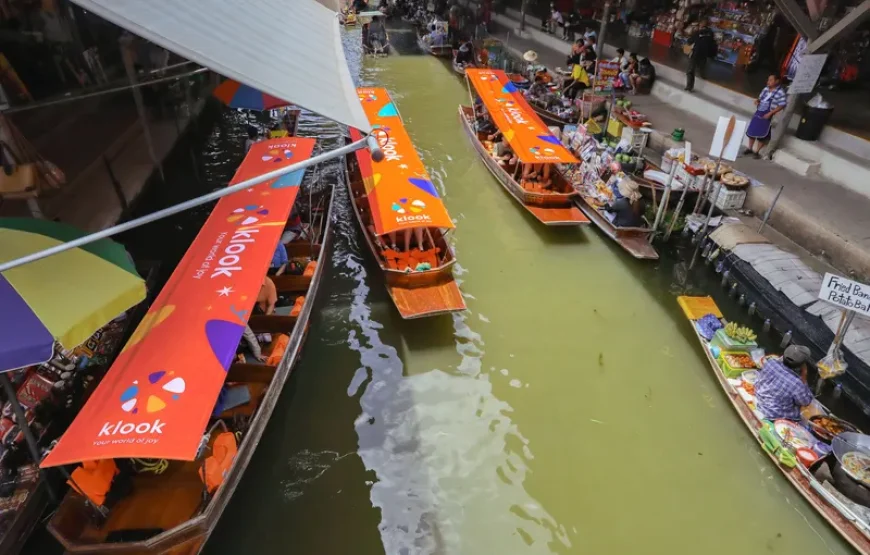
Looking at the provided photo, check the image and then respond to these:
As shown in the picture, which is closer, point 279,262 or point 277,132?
point 279,262

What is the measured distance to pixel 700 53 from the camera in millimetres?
15570

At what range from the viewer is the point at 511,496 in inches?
271

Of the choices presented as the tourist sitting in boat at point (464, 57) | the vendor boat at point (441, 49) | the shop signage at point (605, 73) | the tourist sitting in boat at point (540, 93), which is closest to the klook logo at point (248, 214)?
the shop signage at point (605, 73)

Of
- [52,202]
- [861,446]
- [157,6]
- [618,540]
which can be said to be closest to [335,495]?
[618,540]

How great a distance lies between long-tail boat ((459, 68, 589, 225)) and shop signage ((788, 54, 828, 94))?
494 centimetres

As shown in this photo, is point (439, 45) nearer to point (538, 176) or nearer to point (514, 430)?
point (538, 176)

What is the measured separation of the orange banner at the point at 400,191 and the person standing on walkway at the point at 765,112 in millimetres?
8304

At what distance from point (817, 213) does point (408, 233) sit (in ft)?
27.4

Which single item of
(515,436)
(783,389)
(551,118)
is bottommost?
(515,436)

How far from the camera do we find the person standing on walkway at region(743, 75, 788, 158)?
1225 cm

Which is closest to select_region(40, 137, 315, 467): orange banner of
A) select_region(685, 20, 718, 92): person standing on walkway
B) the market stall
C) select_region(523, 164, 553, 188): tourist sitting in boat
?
select_region(523, 164, 553, 188): tourist sitting in boat

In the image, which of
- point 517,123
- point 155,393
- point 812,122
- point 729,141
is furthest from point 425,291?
point 812,122

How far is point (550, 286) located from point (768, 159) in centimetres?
693

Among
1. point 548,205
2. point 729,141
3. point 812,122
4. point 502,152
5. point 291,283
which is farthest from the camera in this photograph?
point 502,152
